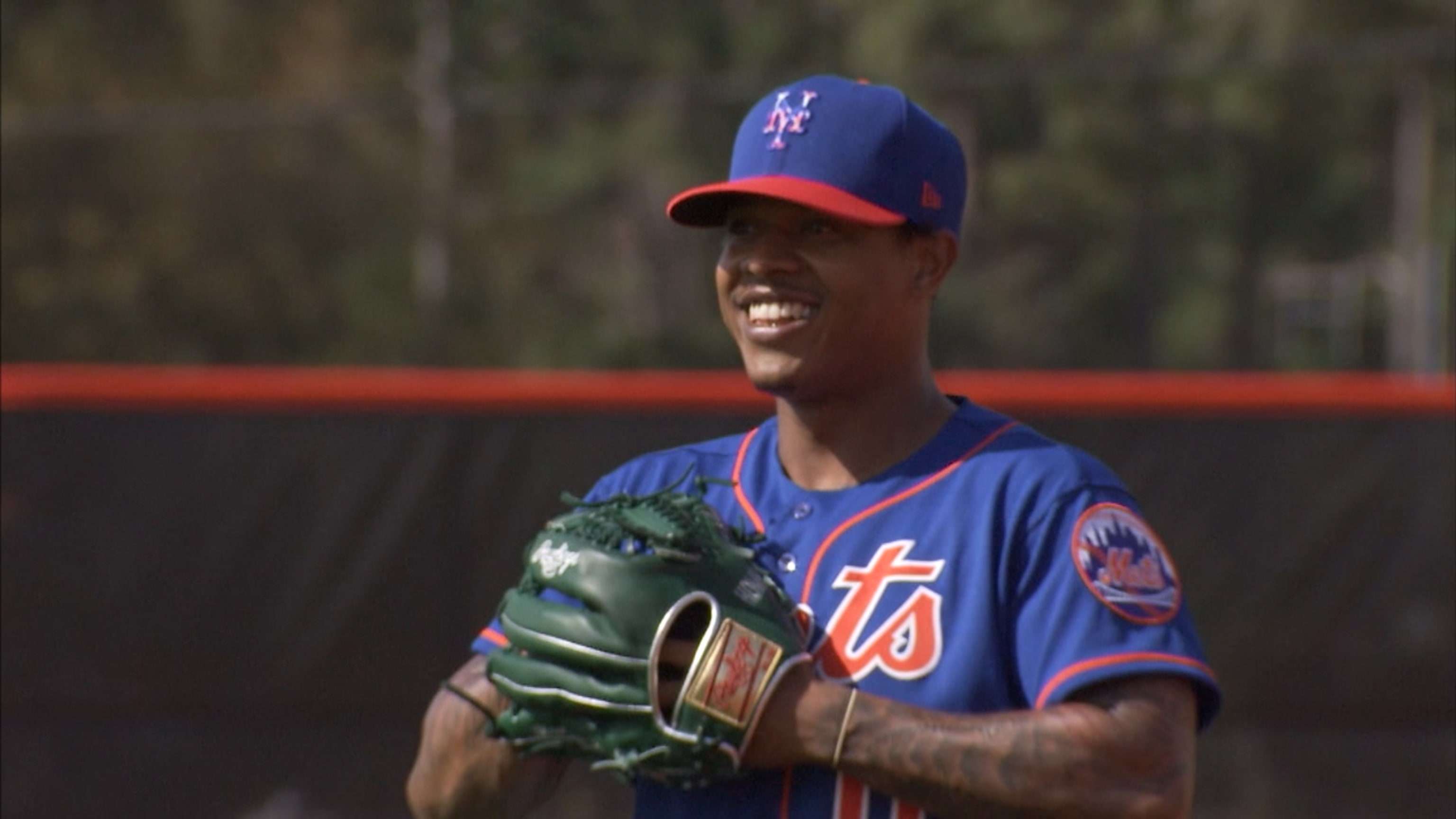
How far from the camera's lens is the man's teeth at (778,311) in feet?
8.27

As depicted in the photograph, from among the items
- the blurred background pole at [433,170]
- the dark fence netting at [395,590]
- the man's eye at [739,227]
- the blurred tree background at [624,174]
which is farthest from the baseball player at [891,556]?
the blurred background pole at [433,170]

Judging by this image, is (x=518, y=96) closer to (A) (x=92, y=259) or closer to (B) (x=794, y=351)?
(A) (x=92, y=259)

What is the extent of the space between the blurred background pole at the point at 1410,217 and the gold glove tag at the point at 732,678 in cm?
1802

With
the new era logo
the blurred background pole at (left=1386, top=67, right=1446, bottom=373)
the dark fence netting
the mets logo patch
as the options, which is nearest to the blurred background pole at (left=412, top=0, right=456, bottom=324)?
the blurred background pole at (left=1386, top=67, right=1446, bottom=373)

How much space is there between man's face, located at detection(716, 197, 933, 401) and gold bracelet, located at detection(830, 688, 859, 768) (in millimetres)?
479

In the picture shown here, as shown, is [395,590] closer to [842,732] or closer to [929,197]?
[929,197]

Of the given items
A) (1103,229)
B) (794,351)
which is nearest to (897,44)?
(1103,229)

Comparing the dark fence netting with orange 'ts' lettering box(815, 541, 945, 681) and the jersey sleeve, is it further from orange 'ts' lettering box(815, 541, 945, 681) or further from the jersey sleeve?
the jersey sleeve

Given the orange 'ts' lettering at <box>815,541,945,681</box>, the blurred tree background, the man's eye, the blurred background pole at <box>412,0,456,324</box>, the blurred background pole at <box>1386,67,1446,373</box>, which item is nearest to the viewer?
the orange 'ts' lettering at <box>815,541,945,681</box>

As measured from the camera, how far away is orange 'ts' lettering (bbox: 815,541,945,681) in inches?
92.3

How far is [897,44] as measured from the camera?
24125mm

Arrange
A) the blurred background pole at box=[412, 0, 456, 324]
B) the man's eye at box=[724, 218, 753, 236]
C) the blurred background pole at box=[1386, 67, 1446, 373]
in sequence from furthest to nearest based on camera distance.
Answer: the blurred background pole at box=[412, 0, 456, 324], the blurred background pole at box=[1386, 67, 1446, 373], the man's eye at box=[724, 218, 753, 236]

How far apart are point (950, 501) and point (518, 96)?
839 inches

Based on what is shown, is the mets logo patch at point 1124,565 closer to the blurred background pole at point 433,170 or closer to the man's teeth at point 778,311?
the man's teeth at point 778,311
